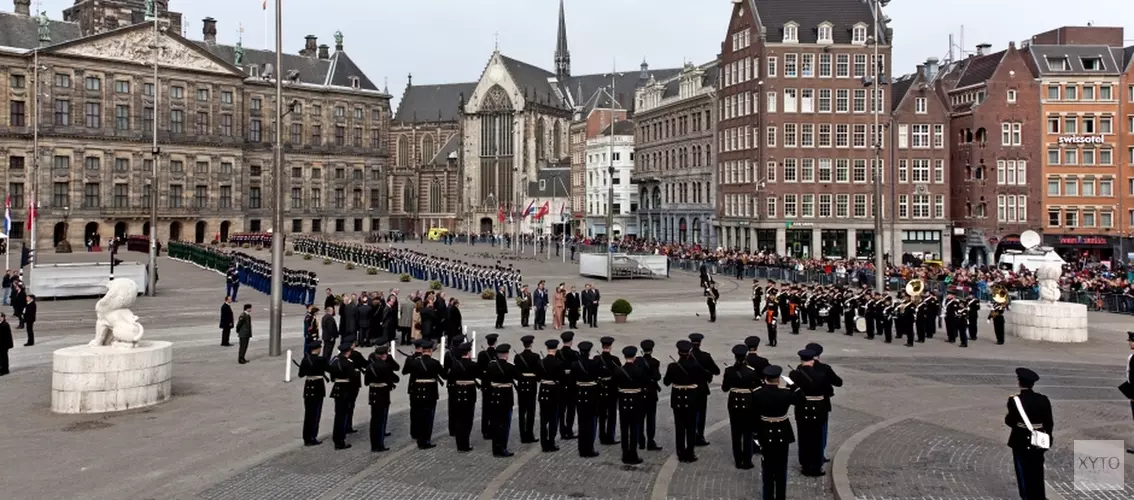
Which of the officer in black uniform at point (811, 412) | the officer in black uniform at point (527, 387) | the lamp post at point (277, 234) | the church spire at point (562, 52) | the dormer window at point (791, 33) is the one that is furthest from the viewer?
the church spire at point (562, 52)

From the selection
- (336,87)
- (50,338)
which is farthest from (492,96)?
(50,338)

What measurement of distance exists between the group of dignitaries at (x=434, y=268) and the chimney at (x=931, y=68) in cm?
3800

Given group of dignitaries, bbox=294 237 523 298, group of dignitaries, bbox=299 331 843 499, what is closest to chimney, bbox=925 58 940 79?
group of dignitaries, bbox=294 237 523 298

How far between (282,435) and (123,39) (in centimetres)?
7577

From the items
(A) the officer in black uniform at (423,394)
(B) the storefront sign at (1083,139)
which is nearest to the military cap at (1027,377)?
(A) the officer in black uniform at (423,394)

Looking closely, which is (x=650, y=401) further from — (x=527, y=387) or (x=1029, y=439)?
(x=1029, y=439)

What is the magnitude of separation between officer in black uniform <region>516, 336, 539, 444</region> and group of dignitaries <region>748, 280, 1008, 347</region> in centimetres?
1262

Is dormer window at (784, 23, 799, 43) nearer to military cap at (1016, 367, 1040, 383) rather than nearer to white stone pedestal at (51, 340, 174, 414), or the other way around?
white stone pedestal at (51, 340, 174, 414)

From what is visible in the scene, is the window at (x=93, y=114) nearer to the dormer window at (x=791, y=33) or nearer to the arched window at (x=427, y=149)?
the arched window at (x=427, y=149)

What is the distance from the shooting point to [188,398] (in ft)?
53.7

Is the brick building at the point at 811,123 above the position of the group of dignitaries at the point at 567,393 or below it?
above

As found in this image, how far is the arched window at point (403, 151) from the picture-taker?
126375mm

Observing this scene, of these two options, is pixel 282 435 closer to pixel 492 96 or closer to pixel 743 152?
pixel 743 152

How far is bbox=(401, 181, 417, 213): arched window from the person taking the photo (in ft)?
403
